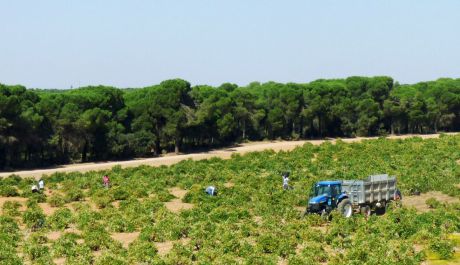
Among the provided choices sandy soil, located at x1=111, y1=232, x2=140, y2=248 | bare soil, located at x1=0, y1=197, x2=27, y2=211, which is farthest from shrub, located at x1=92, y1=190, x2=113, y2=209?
sandy soil, located at x1=111, y1=232, x2=140, y2=248

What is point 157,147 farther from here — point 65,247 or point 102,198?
point 65,247

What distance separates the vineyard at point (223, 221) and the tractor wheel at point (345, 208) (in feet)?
1.37

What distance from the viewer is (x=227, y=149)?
84812 mm

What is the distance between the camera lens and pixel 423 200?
1577 inches

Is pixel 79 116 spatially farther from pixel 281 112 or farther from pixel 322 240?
pixel 322 240

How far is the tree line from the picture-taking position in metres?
67.9

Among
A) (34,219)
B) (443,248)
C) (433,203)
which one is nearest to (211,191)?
(34,219)

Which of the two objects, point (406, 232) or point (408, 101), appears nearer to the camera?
point (406, 232)

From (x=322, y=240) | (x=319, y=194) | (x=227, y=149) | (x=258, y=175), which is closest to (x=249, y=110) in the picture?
(x=227, y=149)

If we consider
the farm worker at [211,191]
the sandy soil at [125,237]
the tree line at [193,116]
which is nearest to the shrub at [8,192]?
the farm worker at [211,191]

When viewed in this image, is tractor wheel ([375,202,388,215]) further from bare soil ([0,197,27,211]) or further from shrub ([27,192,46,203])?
shrub ([27,192,46,203])

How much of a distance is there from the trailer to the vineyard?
860 mm

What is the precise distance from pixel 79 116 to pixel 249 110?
3209cm

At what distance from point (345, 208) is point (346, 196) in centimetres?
77
